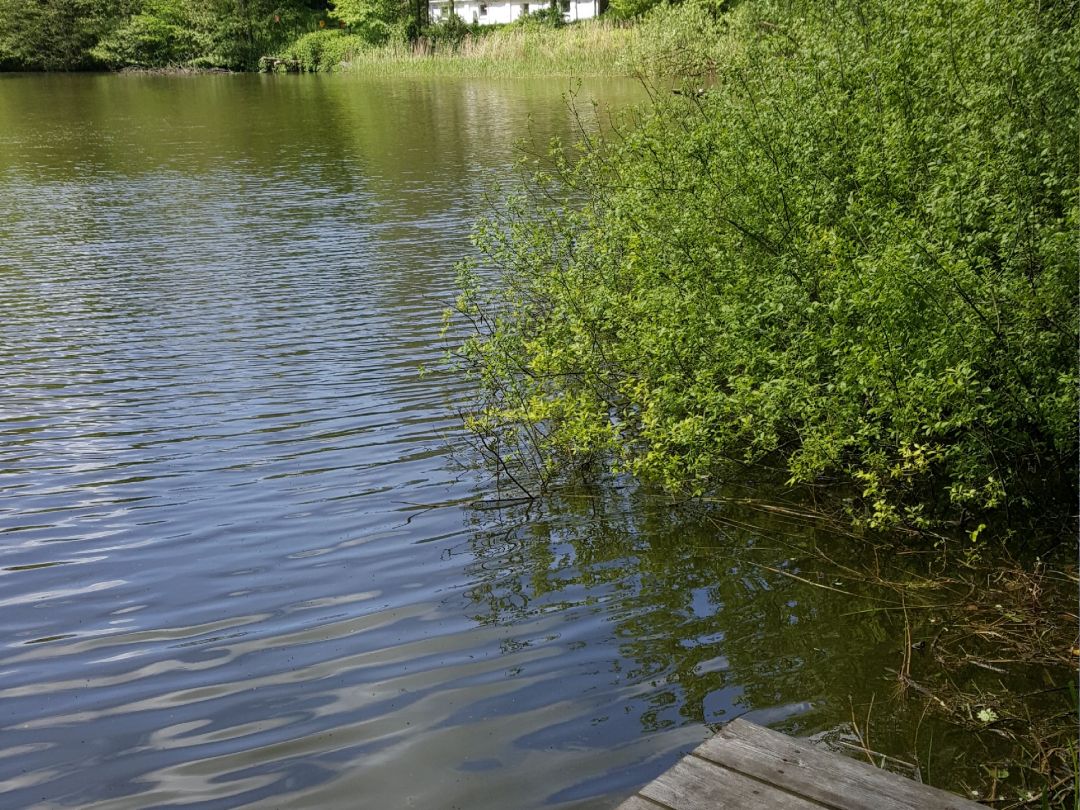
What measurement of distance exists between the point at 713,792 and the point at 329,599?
395 centimetres

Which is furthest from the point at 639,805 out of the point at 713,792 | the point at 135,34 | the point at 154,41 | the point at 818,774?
the point at 154,41

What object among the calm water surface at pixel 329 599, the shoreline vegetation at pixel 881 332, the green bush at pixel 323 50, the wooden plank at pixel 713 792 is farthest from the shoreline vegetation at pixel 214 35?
the wooden plank at pixel 713 792

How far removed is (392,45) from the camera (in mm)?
67312

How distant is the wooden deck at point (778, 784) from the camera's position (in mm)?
2943

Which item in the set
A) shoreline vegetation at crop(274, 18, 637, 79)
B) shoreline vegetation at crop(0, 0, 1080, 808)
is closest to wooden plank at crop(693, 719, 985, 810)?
shoreline vegetation at crop(0, 0, 1080, 808)

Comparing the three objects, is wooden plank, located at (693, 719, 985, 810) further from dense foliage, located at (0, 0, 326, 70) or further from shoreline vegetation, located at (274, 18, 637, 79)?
dense foliage, located at (0, 0, 326, 70)

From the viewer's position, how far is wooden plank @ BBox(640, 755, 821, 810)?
2.94 metres

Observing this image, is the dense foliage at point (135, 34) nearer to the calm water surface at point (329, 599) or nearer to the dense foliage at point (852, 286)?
the calm water surface at point (329, 599)

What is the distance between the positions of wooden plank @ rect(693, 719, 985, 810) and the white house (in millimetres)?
74945

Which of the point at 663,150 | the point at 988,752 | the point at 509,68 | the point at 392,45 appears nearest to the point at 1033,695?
the point at 988,752

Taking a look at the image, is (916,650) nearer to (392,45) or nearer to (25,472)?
(25,472)

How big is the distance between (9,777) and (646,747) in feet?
9.43

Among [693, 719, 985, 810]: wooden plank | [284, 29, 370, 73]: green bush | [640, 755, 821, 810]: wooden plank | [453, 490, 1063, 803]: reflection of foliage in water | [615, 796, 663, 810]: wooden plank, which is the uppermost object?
[284, 29, 370, 73]: green bush

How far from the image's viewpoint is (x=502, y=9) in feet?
265
